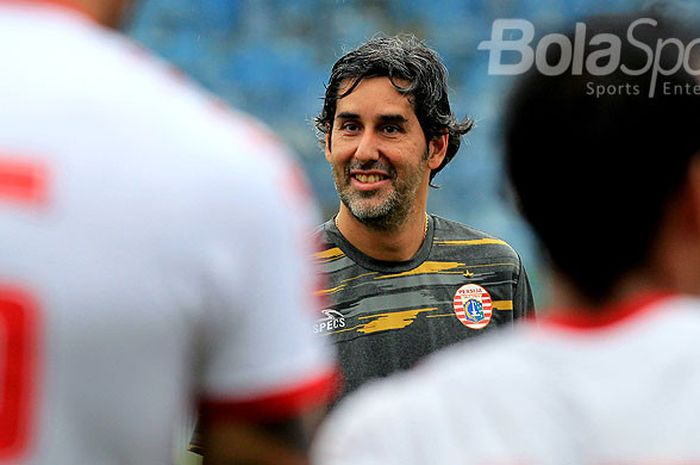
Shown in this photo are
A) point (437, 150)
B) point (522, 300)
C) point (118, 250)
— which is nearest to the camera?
point (118, 250)

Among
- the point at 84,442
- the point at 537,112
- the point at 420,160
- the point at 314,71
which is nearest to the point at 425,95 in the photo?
the point at 420,160

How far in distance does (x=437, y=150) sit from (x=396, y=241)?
568mm

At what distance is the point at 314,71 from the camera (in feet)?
32.3

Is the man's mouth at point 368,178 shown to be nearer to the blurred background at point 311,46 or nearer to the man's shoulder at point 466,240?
the man's shoulder at point 466,240

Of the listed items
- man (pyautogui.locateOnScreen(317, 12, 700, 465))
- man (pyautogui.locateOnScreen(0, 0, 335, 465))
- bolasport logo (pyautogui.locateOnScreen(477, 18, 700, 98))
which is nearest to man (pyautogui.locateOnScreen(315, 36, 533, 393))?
bolasport logo (pyautogui.locateOnScreen(477, 18, 700, 98))

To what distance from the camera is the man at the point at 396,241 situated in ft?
12.6

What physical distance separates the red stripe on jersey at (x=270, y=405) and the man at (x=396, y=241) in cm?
237

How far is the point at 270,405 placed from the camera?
127cm

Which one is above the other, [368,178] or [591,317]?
[368,178]

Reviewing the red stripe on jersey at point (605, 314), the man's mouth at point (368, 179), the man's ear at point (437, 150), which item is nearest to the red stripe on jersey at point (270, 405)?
the red stripe on jersey at point (605, 314)

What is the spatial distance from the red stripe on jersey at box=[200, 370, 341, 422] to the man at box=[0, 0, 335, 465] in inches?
0.7

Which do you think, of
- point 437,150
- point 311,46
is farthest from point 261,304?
point 311,46

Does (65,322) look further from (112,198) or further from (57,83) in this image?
(57,83)

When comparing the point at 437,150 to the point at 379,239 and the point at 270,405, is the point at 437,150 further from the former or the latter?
the point at 270,405
